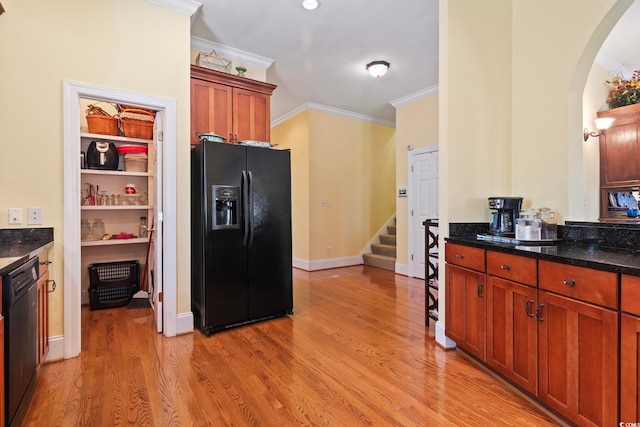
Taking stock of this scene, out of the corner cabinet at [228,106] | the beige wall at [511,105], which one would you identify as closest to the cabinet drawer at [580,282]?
the beige wall at [511,105]

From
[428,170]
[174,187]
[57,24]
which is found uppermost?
[57,24]

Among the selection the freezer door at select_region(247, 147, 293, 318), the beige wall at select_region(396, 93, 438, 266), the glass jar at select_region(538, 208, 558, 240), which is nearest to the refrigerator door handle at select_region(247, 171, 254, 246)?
the freezer door at select_region(247, 147, 293, 318)

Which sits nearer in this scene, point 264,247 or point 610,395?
point 610,395

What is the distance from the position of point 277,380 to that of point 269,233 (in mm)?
1451

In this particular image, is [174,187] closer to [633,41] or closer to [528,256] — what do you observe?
[528,256]

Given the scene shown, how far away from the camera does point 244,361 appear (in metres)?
2.36

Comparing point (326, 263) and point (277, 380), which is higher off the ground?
point (326, 263)

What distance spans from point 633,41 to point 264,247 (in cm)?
426

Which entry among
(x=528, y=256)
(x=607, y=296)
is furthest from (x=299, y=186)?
(x=607, y=296)

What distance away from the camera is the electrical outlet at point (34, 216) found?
2.26 metres

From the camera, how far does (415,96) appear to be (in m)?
5.16

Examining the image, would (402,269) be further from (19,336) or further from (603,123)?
(19,336)

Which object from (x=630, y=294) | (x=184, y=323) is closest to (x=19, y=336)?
(x=184, y=323)

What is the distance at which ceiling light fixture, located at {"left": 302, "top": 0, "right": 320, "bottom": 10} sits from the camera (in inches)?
113
